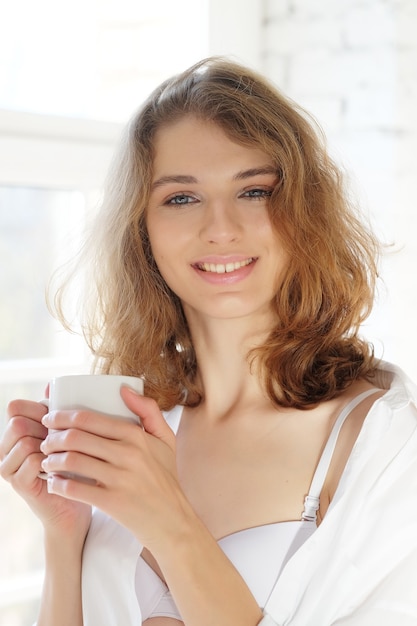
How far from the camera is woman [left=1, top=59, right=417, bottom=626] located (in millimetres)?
1247

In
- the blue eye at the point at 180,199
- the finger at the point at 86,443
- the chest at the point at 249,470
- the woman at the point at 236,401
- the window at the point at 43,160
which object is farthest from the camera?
the window at the point at 43,160

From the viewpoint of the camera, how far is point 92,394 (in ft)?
3.69

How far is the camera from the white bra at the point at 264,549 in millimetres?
1315

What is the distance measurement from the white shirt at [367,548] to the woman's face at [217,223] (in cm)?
29

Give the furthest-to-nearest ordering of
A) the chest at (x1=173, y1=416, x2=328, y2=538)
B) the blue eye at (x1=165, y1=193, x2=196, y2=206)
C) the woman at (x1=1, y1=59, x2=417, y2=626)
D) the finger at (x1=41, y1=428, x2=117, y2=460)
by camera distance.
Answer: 1. the blue eye at (x1=165, y1=193, x2=196, y2=206)
2. the chest at (x1=173, y1=416, x2=328, y2=538)
3. the woman at (x1=1, y1=59, x2=417, y2=626)
4. the finger at (x1=41, y1=428, x2=117, y2=460)

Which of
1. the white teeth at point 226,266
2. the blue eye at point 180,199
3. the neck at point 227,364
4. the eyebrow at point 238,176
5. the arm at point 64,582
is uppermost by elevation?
the eyebrow at point 238,176

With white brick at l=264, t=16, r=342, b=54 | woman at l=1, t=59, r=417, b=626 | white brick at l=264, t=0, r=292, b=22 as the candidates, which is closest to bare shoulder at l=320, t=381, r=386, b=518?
woman at l=1, t=59, r=417, b=626

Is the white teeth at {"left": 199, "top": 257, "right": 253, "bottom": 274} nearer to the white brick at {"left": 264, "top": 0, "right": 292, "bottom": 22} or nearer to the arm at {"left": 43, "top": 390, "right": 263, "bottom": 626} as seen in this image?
the arm at {"left": 43, "top": 390, "right": 263, "bottom": 626}

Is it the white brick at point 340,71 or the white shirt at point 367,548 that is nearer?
the white shirt at point 367,548

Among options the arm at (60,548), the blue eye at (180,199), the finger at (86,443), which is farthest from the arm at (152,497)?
the blue eye at (180,199)

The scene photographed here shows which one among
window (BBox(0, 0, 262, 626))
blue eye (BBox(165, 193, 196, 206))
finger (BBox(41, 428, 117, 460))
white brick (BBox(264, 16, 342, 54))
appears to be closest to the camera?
finger (BBox(41, 428, 117, 460))

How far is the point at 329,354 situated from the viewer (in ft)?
5.11

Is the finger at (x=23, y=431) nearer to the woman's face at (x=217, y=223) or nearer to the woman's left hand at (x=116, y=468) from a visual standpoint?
the woman's left hand at (x=116, y=468)

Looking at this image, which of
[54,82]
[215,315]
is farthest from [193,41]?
[215,315]
